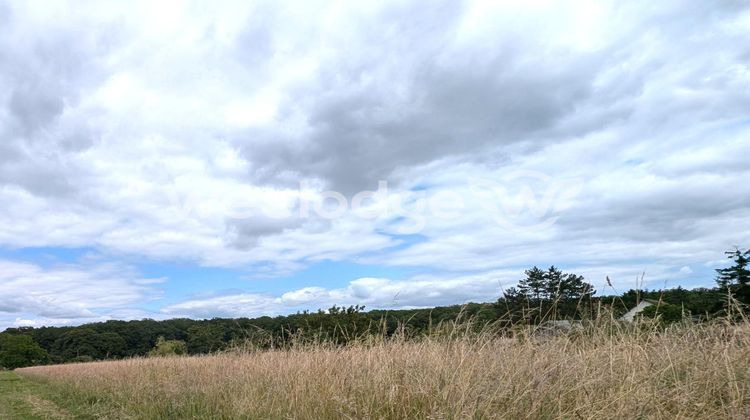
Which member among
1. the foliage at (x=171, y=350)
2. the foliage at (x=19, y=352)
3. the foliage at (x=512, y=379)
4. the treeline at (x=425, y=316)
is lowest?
the foliage at (x=19, y=352)

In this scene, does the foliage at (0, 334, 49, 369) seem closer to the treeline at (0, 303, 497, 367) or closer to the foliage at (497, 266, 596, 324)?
the treeline at (0, 303, 497, 367)

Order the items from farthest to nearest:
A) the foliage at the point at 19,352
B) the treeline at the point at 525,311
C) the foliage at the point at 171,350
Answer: the foliage at the point at 19,352 < the foliage at the point at 171,350 < the treeline at the point at 525,311

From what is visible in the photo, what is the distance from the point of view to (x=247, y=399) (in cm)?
738

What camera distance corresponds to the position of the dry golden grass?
4.02 m

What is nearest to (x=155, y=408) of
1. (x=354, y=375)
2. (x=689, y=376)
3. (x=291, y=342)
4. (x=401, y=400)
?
(x=291, y=342)

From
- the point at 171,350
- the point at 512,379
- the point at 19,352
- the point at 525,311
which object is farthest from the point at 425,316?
the point at 19,352

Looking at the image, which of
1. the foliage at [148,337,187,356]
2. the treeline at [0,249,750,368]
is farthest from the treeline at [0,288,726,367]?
the foliage at [148,337,187,356]

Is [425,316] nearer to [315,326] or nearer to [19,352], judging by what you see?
[315,326]

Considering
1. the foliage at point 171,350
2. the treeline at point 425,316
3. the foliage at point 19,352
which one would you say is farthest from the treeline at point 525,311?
the foliage at point 19,352

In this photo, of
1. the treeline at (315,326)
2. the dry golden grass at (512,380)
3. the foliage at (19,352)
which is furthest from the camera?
the foliage at (19,352)

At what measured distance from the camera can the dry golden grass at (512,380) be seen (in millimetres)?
4016

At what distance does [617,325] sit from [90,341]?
100281 mm

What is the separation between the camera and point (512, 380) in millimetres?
4574

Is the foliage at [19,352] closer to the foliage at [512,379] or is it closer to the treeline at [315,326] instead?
the treeline at [315,326]
